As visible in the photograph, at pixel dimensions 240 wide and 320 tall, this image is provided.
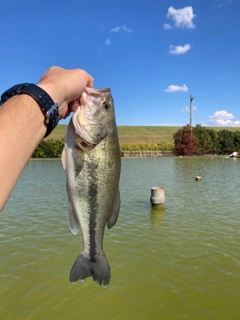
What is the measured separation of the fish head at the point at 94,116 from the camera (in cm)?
242

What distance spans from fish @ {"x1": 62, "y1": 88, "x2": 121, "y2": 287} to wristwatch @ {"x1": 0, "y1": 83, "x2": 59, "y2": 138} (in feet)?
1.69

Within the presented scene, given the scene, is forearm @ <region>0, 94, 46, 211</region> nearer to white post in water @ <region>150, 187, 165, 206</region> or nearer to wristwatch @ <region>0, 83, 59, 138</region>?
wristwatch @ <region>0, 83, 59, 138</region>

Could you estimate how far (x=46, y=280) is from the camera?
7449 millimetres

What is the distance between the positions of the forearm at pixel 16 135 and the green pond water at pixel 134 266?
208 inches

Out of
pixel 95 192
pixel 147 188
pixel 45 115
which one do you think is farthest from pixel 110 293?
pixel 147 188

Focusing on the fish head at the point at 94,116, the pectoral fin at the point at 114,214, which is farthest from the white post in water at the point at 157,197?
the fish head at the point at 94,116

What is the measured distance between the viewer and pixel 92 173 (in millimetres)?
2510

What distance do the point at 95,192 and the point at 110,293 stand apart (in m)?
5.07

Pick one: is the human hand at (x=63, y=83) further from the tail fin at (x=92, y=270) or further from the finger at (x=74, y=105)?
the tail fin at (x=92, y=270)

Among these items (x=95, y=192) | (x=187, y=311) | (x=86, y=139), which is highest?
(x=86, y=139)

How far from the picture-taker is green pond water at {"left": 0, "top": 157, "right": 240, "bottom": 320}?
6266 mm

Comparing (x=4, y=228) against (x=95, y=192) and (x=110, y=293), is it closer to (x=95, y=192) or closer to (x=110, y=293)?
(x=110, y=293)

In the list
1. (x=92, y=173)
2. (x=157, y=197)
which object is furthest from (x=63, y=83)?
(x=157, y=197)

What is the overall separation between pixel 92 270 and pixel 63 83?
164cm
